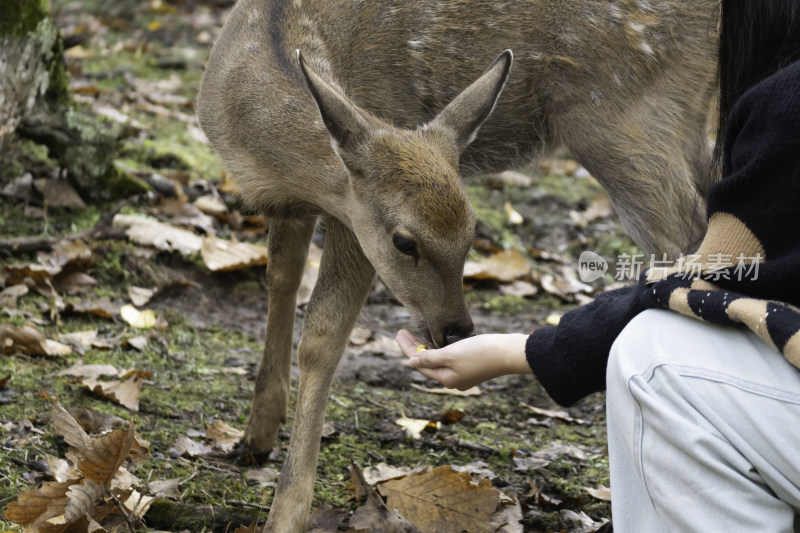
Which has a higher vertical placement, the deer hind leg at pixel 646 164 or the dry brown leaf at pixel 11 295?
the deer hind leg at pixel 646 164

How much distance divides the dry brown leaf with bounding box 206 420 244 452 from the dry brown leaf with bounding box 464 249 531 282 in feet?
7.29

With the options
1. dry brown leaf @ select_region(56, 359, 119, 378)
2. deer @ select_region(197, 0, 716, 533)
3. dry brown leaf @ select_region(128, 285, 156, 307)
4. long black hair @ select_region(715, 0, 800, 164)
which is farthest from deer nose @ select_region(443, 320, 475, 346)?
dry brown leaf @ select_region(128, 285, 156, 307)

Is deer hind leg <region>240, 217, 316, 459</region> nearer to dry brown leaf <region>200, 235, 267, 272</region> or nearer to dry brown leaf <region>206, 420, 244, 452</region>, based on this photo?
dry brown leaf <region>206, 420, 244, 452</region>

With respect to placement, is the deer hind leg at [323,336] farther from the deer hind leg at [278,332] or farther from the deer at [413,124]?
the deer hind leg at [278,332]

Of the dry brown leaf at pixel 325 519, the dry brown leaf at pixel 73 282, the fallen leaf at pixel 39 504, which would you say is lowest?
the dry brown leaf at pixel 325 519

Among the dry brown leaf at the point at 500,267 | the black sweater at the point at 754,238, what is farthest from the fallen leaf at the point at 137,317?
the black sweater at the point at 754,238

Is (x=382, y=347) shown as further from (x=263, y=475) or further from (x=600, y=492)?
(x=600, y=492)

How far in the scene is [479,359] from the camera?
260 centimetres

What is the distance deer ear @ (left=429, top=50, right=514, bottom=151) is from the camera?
10.9 feet

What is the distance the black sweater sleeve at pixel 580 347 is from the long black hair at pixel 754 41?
2.00 feet

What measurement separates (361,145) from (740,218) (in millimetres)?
1401

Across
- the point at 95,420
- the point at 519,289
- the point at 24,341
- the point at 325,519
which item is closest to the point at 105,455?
the point at 95,420

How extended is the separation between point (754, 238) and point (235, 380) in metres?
2.54

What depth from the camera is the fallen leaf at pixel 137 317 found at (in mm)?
4309
